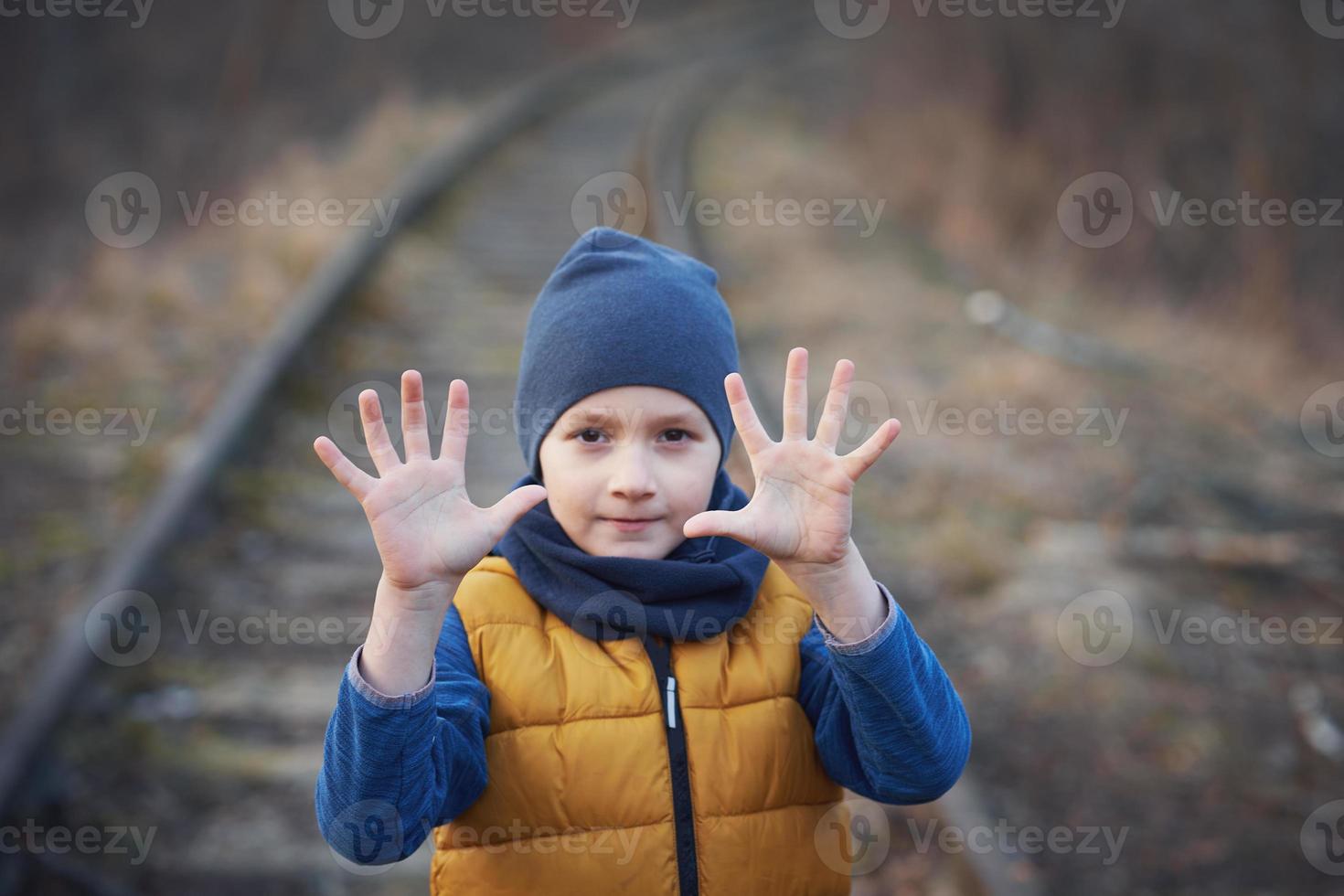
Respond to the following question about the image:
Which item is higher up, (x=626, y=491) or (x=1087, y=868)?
(x=626, y=491)

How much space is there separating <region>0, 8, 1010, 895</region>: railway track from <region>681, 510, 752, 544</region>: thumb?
1969 millimetres

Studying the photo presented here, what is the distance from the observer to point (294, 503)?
4.94 metres

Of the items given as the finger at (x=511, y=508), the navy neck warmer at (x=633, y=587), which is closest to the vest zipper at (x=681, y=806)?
the navy neck warmer at (x=633, y=587)

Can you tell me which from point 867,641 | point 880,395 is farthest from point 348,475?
point 880,395

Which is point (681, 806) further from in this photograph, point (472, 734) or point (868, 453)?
point (868, 453)

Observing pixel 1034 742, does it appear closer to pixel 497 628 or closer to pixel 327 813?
pixel 497 628

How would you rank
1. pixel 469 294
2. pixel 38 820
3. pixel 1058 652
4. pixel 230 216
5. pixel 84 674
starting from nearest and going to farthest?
pixel 38 820 < pixel 84 674 < pixel 1058 652 < pixel 469 294 < pixel 230 216

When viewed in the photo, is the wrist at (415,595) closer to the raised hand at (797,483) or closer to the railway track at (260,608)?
the raised hand at (797,483)

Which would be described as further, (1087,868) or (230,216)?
(230,216)

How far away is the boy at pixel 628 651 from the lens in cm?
146

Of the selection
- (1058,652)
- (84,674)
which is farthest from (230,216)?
(1058,652)

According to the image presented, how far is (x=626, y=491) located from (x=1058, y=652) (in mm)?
3123

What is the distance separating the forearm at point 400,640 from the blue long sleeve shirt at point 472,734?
1cm

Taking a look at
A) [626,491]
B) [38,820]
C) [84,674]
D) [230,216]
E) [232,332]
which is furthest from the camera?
[230,216]
